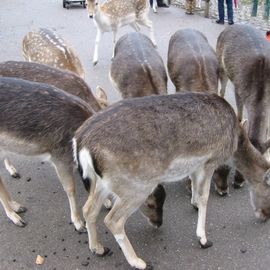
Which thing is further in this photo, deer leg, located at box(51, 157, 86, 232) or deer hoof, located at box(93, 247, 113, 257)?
deer leg, located at box(51, 157, 86, 232)

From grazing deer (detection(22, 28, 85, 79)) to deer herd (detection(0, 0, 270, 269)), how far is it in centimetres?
7

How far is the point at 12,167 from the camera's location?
4.70 m

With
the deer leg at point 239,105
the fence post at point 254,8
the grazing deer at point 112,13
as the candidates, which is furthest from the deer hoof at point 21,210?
the fence post at point 254,8

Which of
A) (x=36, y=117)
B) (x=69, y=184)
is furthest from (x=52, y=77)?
(x=69, y=184)

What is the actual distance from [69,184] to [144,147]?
3.87ft

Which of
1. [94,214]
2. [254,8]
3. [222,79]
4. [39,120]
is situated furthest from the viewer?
[254,8]

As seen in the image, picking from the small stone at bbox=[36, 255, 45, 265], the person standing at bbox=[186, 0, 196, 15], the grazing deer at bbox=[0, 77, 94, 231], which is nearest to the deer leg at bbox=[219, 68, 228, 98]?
the grazing deer at bbox=[0, 77, 94, 231]

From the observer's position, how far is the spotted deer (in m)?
2.94

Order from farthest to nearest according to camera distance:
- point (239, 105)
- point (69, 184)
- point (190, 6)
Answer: point (190, 6), point (239, 105), point (69, 184)

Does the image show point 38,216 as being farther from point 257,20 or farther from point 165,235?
point 257,20

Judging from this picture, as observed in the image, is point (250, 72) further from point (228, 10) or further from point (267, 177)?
point (228, 10)

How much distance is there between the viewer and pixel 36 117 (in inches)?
141

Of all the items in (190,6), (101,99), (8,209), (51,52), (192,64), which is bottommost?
(190,6)

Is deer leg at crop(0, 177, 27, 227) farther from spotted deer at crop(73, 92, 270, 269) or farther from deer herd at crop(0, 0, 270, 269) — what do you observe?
spotted deer at crop(73, 92, 270, 269)
